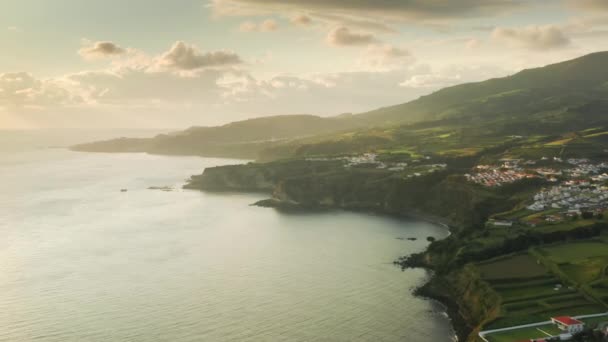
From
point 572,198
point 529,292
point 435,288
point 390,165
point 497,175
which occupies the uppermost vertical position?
point 390,165

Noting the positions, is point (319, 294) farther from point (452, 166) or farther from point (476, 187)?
point (452, 166)

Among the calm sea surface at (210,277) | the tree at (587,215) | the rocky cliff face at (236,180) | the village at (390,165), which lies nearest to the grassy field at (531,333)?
the calm sea surface at (210,277)

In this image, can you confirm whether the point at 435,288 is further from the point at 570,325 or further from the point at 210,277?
the point at 210,277

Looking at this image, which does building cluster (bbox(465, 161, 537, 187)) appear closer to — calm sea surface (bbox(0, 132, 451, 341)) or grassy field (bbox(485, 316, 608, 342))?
calm sea surface (bbox(0, 132, 451, 341))

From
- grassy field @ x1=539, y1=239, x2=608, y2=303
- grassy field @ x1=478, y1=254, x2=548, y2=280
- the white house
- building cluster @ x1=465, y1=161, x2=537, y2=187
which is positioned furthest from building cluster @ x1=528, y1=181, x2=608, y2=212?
the white house

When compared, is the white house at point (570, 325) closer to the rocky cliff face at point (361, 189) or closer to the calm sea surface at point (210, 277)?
the calm sea surface at point (210, 277)

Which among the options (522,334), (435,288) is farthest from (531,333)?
(435,288)
